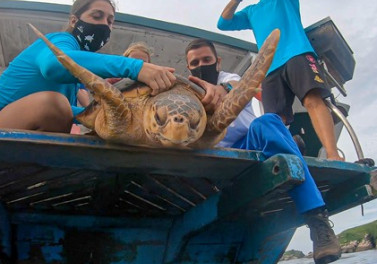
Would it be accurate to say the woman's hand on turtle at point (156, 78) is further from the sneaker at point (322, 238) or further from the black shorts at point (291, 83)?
the black shorts at point (291, 83)

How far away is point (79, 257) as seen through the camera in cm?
209

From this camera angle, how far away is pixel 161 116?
1.68m

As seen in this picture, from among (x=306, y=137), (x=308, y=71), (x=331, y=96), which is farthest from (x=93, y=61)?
(x=306, y=137)

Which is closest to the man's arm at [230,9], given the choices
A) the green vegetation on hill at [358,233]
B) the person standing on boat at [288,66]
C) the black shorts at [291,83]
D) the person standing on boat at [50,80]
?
the person standing on boat at [288,66]

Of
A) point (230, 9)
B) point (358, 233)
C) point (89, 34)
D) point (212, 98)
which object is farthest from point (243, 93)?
point (358, 233)

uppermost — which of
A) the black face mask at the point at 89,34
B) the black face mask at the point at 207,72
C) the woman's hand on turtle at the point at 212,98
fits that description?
the black face mask at the point at 89,34

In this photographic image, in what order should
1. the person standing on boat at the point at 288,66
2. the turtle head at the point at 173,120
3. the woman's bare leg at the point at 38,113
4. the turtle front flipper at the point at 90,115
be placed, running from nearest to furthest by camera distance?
the turtle head at the point at 173,120 → the woman's bare leg at the point at 38,113 → the turtle front flipper at the point at 90,115 → the person standing on boat at the point at 288,66

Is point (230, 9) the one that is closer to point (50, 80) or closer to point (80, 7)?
point (80, 7)

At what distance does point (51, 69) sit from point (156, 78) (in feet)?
1.63

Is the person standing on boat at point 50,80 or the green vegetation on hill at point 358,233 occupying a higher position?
the person standing on boat at point 50,80

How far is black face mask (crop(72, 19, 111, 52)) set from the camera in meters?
2.17

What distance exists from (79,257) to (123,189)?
1.61 feet

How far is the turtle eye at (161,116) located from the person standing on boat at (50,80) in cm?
17

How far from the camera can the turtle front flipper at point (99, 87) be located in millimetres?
1604
